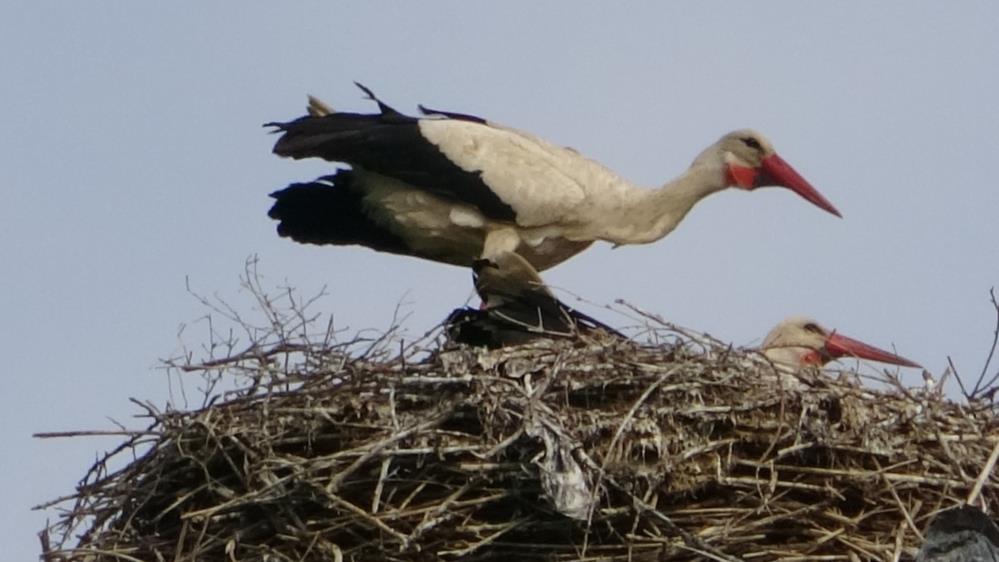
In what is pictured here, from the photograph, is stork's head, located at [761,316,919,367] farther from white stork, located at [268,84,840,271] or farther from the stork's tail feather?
the stork's tail feather

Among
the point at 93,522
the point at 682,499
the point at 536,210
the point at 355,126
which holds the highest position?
the point at 355,126

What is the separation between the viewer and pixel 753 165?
8.12 m

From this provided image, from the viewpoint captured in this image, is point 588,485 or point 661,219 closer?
point 588,485

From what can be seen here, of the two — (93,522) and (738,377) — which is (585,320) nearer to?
(738,377)

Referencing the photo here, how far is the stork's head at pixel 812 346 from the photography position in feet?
24.5

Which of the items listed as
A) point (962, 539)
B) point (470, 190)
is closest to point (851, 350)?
point (470, 190)

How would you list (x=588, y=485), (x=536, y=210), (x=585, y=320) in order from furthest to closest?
1. (x=536, y=210)
2. (x=585, y=320)
3. (x=588, y=485)

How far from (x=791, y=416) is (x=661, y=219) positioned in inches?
88.9

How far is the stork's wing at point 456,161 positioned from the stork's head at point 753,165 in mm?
501

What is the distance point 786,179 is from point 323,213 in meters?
1.70

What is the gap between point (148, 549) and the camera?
19.1 ft

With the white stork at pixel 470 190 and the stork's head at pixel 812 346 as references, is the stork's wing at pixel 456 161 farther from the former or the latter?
the stork's head at pixel 812 346

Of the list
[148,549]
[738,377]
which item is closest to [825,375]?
[738,377]

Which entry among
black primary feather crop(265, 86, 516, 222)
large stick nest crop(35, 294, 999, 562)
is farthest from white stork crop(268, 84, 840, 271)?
large stick nest crop(35, 294, 999, 562)
